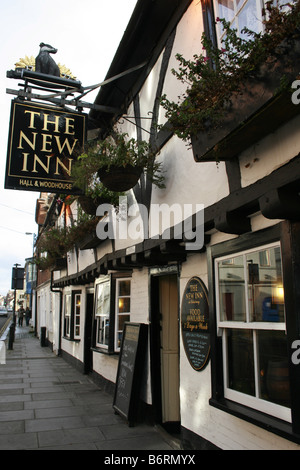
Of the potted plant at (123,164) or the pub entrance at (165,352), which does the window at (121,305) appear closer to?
the pub entrance at (165,352)

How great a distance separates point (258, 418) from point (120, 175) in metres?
3.43

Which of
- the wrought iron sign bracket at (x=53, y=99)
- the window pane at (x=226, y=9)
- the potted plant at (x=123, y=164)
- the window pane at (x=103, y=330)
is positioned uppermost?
the wrought iron sign bracket at (x=53, y=99)

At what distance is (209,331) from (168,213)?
1670 millimetres

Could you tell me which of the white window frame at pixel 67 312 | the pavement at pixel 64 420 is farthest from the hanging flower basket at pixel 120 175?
the white window frame at pixel 67 312

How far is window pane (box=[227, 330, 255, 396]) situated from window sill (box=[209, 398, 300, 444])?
0.16 meters

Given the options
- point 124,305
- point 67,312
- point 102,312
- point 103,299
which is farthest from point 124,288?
point 67,312

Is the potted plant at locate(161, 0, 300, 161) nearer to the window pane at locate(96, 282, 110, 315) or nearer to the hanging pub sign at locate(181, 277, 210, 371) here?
the hanging pub sign at locate(181, 277, 210, 371)

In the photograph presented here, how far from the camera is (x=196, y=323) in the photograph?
431cm

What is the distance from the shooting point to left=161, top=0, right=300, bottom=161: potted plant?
247 centimetres

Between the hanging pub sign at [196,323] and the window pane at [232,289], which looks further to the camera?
the hanging pub sign at [196,323]

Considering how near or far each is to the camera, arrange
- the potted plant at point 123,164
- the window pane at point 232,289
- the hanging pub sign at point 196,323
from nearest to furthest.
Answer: the window pane at point 232,289 < the hanging pub sign at point 196,323 < the potted plant at point 123,164

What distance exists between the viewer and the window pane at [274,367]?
3021 mm

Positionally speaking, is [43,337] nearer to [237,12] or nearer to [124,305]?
[124,305]

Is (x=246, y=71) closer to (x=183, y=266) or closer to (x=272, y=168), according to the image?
(x=272, y=168)
